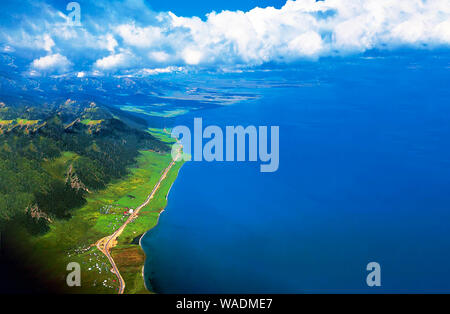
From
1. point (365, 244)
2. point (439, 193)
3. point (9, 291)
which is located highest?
point (439, 193)

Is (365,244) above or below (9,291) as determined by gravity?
above
